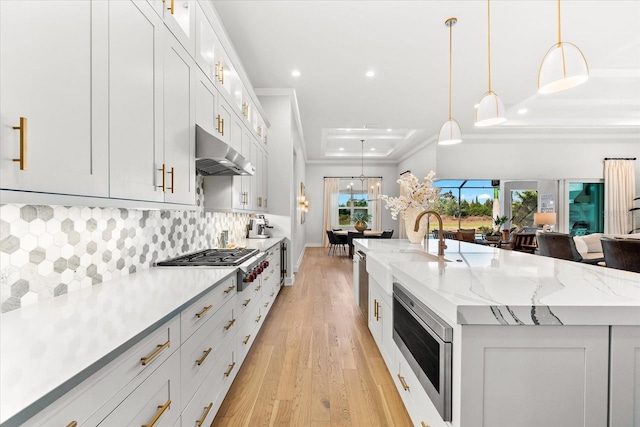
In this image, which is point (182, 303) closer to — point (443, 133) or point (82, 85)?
point (82, 85)

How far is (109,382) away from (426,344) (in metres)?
1.20

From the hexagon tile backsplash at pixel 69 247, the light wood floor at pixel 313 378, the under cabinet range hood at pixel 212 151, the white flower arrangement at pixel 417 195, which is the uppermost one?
→ the under cabinet range hood at pixel 212 151

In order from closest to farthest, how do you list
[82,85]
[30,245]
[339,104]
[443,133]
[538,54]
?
[82,85] → [30,245] → [443,133] → [538,54] → [339,104]

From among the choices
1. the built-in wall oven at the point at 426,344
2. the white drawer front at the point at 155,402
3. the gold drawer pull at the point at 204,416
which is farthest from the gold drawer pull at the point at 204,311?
the built-in wall oven at the point at 426,344

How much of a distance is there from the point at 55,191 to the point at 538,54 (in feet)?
17.0

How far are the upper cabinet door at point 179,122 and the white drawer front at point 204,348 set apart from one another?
0.76m

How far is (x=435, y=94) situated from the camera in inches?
208

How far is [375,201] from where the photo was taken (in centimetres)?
1118

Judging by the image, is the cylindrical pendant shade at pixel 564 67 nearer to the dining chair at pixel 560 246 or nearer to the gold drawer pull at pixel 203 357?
the gold drawer pull at pixel 203 357

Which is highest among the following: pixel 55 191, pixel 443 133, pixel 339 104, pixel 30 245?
pixel 339 104

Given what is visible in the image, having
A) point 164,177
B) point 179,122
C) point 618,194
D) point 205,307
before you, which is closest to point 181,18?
point 179,122

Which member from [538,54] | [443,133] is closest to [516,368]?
[443,133]

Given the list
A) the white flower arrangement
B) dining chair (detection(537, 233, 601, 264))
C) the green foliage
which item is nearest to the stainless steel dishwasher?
the white flower arrangement

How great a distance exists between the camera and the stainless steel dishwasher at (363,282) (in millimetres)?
3202
